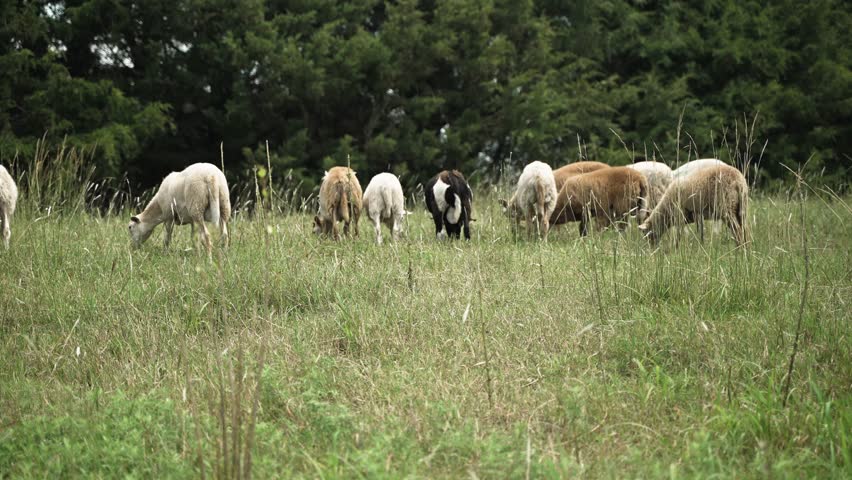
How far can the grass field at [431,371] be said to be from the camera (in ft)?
11.4

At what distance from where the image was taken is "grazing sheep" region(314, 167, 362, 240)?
10391 millimetres

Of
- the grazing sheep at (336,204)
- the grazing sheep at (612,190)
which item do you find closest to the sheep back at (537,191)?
the grazing sheep at (612,190)

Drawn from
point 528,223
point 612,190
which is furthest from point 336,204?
point 612,190

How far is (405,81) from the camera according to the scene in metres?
22.2

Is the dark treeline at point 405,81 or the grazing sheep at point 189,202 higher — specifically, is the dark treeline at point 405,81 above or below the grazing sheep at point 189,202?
above

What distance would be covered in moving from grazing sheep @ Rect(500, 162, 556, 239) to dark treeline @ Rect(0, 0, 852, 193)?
27.3 feet

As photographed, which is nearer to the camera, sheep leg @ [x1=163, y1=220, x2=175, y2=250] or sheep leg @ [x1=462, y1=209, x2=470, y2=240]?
sheep leg @ [x1=163, y1=220, x2=175, y2=250]

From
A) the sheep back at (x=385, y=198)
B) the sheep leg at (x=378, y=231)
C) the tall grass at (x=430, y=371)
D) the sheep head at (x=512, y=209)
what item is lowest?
the tall grass at (x=430, y=371)

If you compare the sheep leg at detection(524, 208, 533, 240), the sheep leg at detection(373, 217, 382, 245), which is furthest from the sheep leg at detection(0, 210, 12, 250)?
the sheep leg at detection(524, 208, 533, 240)

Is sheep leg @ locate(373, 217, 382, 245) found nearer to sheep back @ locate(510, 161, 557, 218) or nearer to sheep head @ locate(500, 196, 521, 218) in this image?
sheep head @ locate(500, 196, 521, 218)

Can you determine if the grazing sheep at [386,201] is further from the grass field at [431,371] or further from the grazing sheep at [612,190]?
the grass field at [431,371]

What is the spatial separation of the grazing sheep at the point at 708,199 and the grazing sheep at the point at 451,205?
9.24 feet

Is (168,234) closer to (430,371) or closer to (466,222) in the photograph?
(466,222)

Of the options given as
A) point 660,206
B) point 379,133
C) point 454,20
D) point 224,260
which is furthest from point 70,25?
point 660,206
